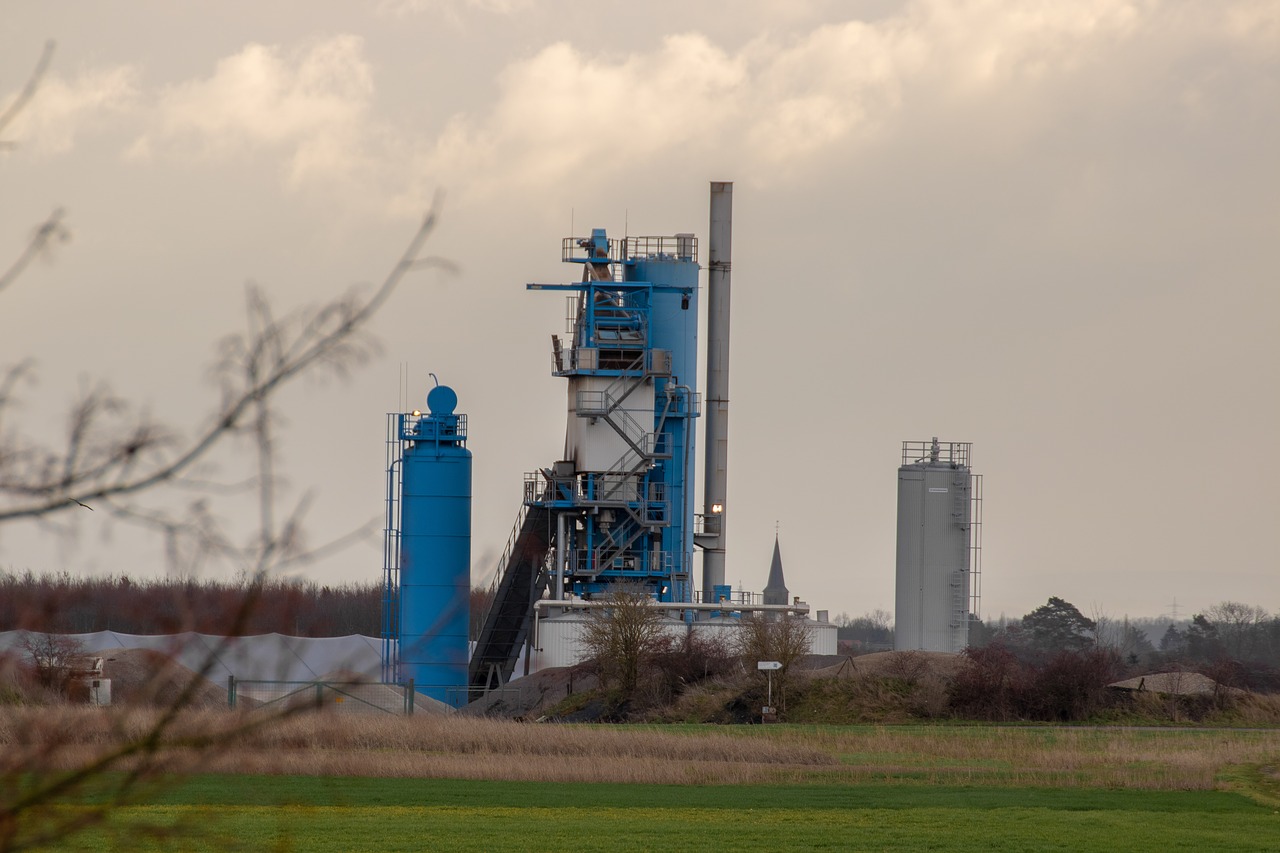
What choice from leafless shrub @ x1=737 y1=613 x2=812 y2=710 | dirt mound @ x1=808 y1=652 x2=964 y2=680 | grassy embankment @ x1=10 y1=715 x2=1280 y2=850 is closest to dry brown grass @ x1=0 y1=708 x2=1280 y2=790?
grassy embankment @ x1=10 y1=715 x2=1280 y2=850

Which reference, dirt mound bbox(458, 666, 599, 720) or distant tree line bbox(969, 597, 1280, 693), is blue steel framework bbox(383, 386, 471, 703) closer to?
dirt mound bbox(458, 666, 599, 720)

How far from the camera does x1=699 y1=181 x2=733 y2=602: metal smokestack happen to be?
61.6 meters

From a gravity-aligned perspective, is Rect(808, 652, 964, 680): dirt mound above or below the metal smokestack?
below

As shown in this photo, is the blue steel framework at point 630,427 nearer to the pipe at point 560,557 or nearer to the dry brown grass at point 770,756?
the pipe at point 560,557

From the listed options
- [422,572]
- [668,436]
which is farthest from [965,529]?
[422,572]

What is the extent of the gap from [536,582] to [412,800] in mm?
31646

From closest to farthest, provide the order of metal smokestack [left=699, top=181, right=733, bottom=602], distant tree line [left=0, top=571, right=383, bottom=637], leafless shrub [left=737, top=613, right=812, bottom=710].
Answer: distant tree line [left=0, top=571, right=383, bottom=637], leafless shrub [left=737, top=613, right=812, bottom=710], metal smokestack [left=699, top=181, right=733, bottom=602]

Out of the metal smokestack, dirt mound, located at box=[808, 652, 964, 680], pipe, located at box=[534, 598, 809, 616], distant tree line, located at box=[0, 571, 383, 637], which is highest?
the metal smokestack

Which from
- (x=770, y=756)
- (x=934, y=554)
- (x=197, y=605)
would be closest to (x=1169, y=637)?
(x=934, y=554)

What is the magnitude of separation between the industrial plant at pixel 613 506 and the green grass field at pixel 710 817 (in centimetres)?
2359

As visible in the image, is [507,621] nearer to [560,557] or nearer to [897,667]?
[560,557]

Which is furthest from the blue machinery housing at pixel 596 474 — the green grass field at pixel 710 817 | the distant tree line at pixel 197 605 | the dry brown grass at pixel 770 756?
the distant tree line at pixel 197 605

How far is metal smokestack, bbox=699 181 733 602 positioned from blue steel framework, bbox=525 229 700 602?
293 cm

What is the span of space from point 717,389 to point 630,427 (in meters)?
7.32
